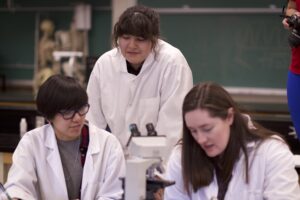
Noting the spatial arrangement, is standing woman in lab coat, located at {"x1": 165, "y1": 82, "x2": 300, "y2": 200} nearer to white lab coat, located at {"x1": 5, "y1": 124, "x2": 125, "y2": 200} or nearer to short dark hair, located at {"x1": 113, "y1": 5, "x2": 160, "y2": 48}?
white lab coat, located at {"x1": 5, "y1": 124, "x2": 125, "y2": 200}

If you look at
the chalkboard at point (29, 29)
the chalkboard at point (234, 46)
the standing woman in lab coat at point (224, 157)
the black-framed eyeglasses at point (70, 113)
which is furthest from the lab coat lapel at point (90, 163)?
the chalkboard at point (29, 29)

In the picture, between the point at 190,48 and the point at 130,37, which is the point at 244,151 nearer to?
the point at 130,37

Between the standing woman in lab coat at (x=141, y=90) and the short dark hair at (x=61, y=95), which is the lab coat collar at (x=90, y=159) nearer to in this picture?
the short dark hair at (x=61, y=95)

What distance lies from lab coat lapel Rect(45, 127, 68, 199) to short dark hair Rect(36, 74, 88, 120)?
16cm

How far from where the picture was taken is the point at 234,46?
4.54 m

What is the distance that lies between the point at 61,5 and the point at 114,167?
3.49 m

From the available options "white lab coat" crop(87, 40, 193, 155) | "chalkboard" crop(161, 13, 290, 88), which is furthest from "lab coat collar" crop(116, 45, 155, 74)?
"chalkboard" crop(161, 13, 290, 88)

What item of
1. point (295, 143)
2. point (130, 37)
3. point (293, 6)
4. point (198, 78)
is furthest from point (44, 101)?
point (198, 78)

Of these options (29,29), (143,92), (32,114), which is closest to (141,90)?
(143,92)

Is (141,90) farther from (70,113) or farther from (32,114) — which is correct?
(32,114)

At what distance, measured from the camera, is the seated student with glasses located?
5.84ft

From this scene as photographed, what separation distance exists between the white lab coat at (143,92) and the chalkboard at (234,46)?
220cm

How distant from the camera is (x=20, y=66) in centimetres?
519

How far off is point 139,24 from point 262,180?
0.85 m
